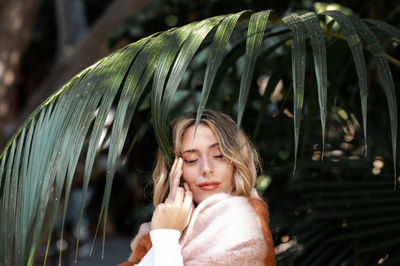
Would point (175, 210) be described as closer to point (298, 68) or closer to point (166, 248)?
point (166, 248)

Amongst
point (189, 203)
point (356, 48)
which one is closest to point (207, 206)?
point (189, 203)

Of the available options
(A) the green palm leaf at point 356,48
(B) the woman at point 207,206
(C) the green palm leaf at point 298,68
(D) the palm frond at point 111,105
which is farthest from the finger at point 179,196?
(A) the green palm leaf at point 356,48

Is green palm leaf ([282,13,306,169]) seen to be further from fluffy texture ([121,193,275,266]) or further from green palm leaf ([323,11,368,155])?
fluffy texture ([121,193,275,266])

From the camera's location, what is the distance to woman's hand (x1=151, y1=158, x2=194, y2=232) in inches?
43.6

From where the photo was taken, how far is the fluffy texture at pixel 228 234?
1084 mm

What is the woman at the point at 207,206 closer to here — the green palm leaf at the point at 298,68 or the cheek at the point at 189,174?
the cheek at the point at 189,174

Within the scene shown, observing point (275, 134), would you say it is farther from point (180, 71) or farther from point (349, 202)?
point (180, 71)

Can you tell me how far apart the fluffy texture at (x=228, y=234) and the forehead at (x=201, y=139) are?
12cm

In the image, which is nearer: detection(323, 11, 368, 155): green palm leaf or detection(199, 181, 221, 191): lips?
detection(323, 11, 368, 155): green palm leaf

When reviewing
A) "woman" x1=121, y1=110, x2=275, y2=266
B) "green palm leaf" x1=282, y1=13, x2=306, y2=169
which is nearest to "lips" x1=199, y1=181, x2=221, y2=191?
"woman" x1=121, y1=110, x2=275, y2=266

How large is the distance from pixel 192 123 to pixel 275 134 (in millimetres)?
979

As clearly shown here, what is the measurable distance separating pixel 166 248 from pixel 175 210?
87 millimetres

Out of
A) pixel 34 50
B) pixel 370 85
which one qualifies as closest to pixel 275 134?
pixel 370 85

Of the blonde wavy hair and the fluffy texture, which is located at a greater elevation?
the blonde wavy hair
